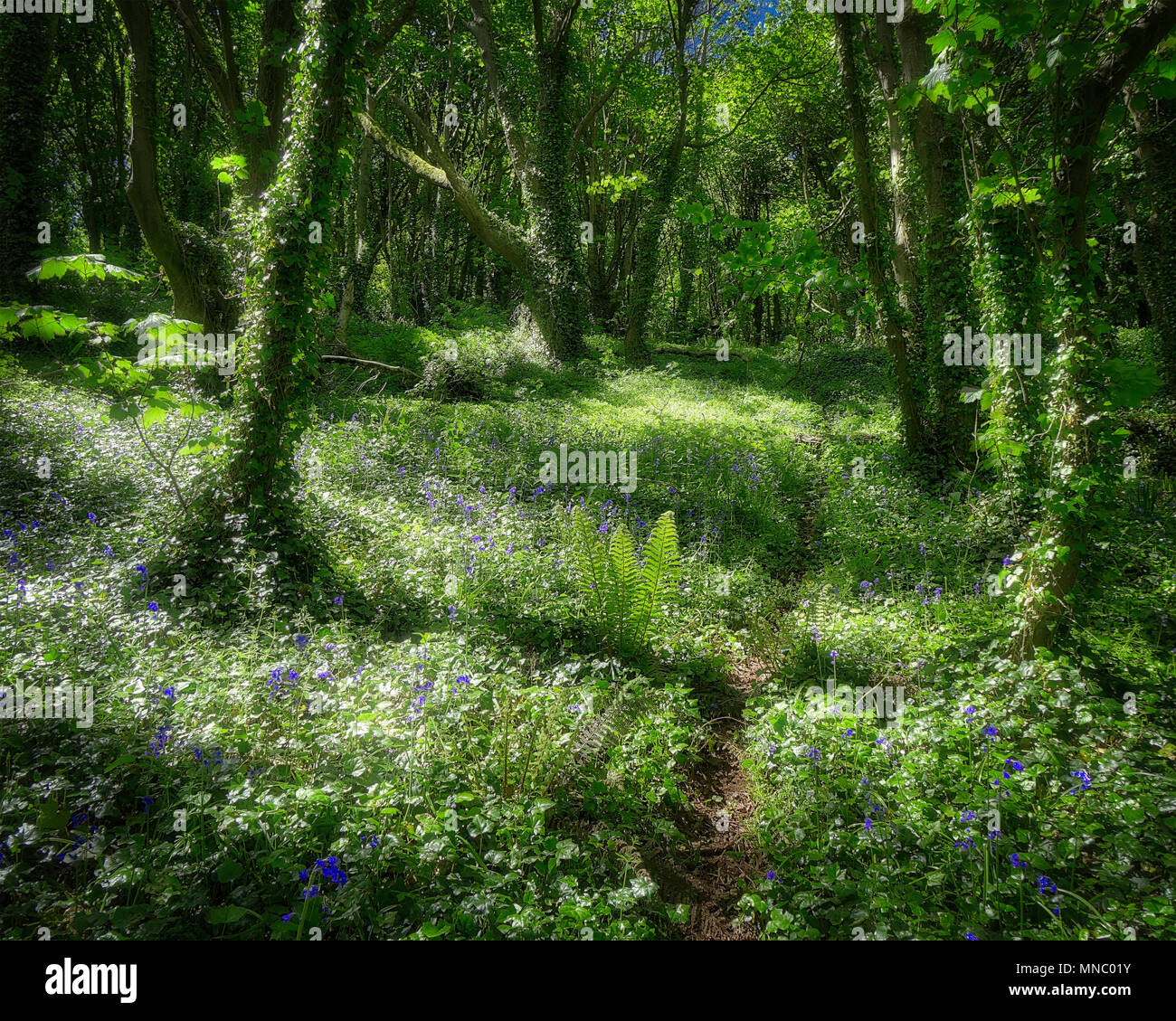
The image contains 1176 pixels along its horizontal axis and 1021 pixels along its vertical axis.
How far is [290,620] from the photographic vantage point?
479 cm

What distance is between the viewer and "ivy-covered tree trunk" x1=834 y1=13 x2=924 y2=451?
8742 mm

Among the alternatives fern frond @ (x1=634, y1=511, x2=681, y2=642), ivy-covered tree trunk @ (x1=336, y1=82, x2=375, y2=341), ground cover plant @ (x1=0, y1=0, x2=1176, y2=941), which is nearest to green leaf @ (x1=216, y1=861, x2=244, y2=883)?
ground cover plant @ (x1=0, y1=0, x2=1176, y2=941)

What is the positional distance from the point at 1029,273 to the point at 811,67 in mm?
20069

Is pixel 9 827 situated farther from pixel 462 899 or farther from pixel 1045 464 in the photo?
pixel 1045 464

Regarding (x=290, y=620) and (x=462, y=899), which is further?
(x=290, y=620)

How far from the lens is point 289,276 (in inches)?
218

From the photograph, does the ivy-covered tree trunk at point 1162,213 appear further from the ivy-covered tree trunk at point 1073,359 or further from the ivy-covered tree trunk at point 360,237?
the ivy-covered tree trunk at point 360,237

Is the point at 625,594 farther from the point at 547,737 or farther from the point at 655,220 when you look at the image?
the point at 655,220

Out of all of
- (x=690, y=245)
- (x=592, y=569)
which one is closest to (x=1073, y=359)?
(x=592, y=569)

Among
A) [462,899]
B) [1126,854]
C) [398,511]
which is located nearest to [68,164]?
[398,511]

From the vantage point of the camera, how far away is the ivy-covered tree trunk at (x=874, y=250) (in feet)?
28.7

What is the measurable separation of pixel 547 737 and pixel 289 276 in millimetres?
4962

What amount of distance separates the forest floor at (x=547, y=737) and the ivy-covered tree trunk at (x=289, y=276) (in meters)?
0.76

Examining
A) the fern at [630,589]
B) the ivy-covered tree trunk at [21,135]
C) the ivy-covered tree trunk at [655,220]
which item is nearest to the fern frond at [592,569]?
the fern at [630,589]
